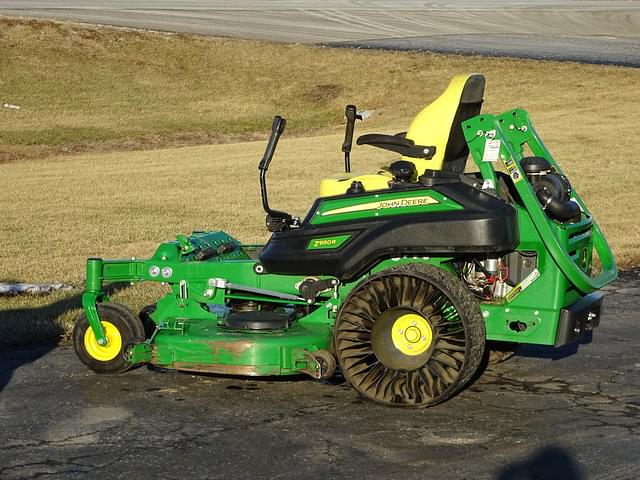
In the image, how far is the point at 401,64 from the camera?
3541 centimetres

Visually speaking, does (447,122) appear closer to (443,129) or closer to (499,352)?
(443,129)

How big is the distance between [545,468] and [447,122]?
2.38m

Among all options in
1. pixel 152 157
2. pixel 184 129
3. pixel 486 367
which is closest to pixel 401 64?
pixel 184 129

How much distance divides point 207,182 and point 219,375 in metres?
13.4

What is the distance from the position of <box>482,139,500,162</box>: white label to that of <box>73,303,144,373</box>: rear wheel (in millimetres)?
2399

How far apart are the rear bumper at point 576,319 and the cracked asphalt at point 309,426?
409 mm

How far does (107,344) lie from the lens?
7.44 m

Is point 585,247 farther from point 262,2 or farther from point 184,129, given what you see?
point 262,2

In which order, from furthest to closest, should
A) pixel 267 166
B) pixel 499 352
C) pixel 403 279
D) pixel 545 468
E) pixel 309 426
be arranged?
pixel 499 352 → pixel 267 166 → pixel 403 279 → pixel 309 426 → pixel 545 468

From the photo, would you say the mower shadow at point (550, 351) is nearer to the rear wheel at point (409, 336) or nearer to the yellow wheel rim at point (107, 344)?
the rear wheel at point (409, 336)

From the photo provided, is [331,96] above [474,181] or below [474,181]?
above

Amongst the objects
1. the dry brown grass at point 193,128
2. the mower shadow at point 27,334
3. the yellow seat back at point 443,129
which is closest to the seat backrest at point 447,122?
the yellow seat back at point 443,129

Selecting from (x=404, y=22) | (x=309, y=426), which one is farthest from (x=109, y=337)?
(x=404, y=22)

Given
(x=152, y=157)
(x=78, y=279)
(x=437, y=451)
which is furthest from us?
(x=152, y=157)
